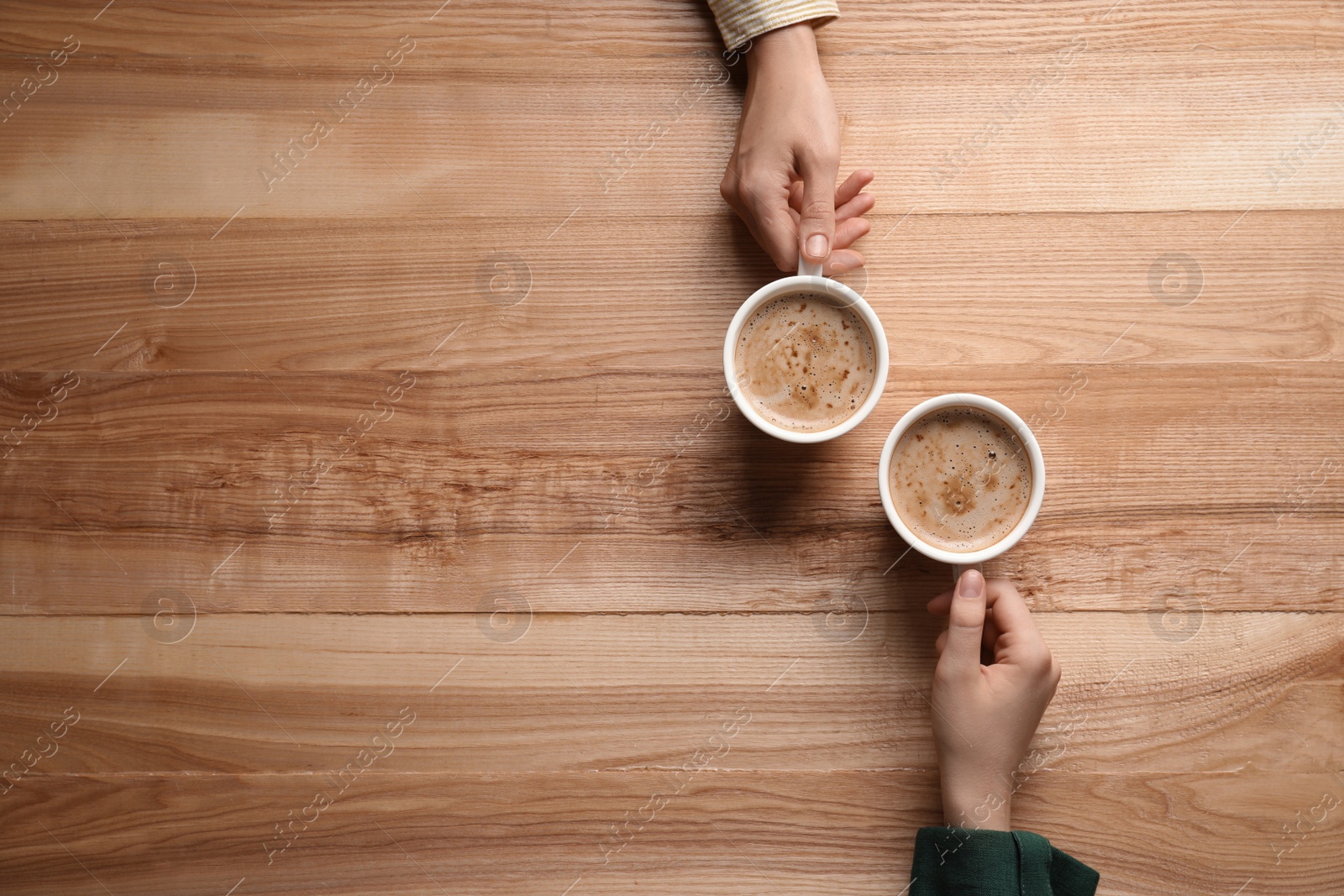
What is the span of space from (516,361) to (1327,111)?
3.80 ft

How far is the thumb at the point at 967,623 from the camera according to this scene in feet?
3.31

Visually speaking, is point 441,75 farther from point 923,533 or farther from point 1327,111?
point 1327,111

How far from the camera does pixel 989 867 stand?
100cm

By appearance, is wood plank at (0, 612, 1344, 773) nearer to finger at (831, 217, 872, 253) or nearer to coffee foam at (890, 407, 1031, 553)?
coffee foam at (890, 407, 1031, 553)

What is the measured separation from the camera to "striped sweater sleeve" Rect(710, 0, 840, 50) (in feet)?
3.51

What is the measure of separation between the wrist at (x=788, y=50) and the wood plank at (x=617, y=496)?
411mm

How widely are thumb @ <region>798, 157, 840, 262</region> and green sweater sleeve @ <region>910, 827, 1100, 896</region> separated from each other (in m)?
0.72

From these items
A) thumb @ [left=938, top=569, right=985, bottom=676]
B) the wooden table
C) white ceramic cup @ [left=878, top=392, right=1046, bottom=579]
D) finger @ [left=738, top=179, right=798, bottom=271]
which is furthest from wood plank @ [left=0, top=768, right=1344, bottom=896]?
finger @ [left=738, top=179, right=798, bottom=271]

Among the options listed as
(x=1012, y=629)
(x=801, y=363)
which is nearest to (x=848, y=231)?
(x=801, y=363)

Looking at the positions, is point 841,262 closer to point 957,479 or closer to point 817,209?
point 817,209

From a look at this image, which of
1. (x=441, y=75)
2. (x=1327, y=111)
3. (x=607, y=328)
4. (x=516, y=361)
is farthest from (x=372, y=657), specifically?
(x=1327, y=111)

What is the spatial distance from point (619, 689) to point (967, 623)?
45cm

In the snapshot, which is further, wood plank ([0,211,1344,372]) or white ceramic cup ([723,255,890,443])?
wood plank ([0,211,1344,372])

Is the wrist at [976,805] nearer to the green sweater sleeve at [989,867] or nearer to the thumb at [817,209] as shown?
the green sweater sleeve at [989,867]
